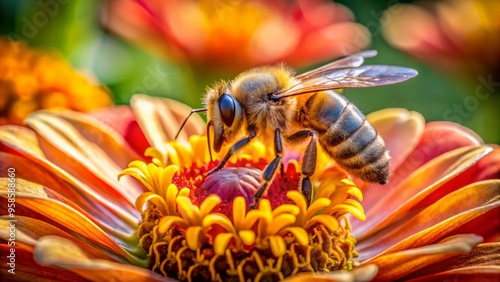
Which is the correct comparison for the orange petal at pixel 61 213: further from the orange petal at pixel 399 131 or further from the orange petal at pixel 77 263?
the orange petal at pixel 399 131

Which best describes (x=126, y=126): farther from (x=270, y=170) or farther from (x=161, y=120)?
(x=270, y=170)

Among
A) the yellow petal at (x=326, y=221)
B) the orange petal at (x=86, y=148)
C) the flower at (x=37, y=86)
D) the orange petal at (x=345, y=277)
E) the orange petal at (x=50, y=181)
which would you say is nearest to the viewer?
the orange petal at (x=345, y=277)

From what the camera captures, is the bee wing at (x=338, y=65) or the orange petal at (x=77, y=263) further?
the bee wing at (x=338, y=65)

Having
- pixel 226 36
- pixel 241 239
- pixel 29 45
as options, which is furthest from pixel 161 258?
pixel 226 36

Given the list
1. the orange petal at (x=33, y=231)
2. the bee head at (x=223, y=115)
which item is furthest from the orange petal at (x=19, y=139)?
the bee head at (x=223, y=115)

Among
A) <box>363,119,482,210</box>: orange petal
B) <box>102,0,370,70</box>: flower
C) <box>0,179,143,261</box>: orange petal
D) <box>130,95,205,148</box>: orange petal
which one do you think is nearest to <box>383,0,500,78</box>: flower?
<box>102,0,370,70</box>: flower
